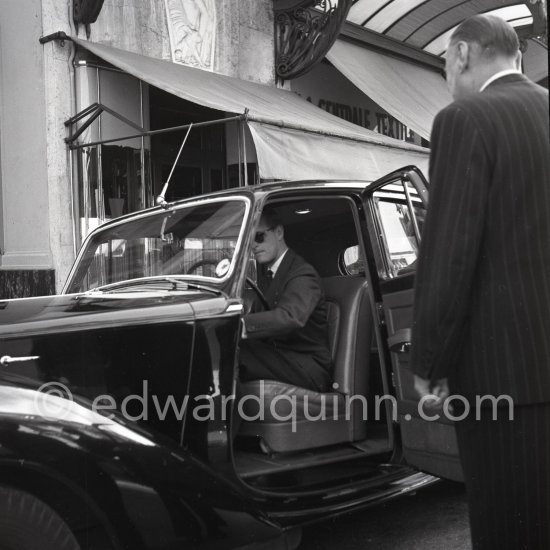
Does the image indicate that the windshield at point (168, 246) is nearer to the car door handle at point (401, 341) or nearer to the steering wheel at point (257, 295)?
the steering wheel at point (257, 295)

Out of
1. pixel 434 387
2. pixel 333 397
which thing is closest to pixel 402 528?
pixel 333 397

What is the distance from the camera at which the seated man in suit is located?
11.5ft

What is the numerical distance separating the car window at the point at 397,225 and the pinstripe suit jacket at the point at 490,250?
5.17 ft

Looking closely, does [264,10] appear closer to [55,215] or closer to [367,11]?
[367,11]

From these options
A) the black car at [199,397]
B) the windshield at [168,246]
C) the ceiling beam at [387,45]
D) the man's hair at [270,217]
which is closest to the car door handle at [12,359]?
the black car at [199,397]

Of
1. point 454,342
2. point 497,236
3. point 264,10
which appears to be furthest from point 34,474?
point 264,10

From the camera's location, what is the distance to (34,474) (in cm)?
237

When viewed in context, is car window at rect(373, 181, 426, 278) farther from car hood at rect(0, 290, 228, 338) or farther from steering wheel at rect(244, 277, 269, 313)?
car hood at rect(0, 290, 228, 338)

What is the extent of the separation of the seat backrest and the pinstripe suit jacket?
1.82m

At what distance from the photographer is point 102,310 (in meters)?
2.82

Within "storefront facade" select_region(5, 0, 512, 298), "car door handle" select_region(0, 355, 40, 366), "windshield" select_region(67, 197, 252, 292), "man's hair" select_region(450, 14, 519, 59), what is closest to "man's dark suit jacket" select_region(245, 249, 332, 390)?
"windshield" select_region(67, 197, 252, 292)

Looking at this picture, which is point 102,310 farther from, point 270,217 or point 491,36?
point 491,36

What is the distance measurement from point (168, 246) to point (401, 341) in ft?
3.76

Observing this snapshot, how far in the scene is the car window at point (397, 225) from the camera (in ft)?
11.6
